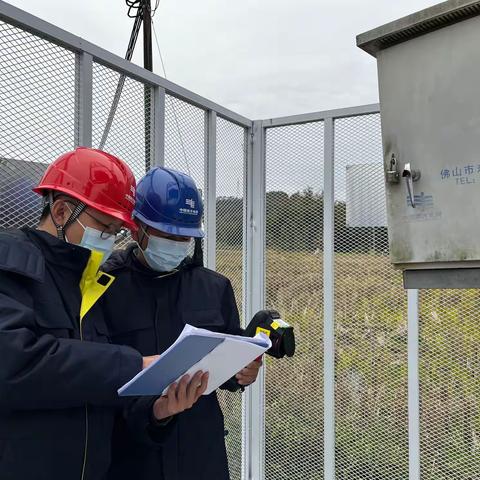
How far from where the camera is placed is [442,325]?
2.38 m

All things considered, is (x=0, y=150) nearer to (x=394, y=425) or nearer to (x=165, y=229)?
(x=165, y=229)

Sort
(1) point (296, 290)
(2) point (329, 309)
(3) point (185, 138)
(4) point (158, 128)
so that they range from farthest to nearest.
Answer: (1) point (296, 290), (2) point (329, 309), (3) point (185, 138), (4) point (158, 128)

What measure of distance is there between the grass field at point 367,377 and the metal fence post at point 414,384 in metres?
0.03

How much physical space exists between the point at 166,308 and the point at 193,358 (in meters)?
0.51

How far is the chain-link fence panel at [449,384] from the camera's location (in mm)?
2311

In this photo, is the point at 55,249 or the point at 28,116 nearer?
the point at 55,249

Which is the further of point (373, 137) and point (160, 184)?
point (373, 137)

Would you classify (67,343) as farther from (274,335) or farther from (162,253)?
(274,335)

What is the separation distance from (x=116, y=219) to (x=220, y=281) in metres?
0.56

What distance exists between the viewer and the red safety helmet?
1.28 meters

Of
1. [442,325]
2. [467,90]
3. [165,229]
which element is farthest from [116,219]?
[442,325]

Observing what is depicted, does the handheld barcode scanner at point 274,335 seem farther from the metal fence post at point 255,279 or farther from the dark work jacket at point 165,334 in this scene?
the metal fence post at point 255,279

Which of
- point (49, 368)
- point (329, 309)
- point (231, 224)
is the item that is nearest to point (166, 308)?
point (49, 368)

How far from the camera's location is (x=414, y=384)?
242 centimetres
